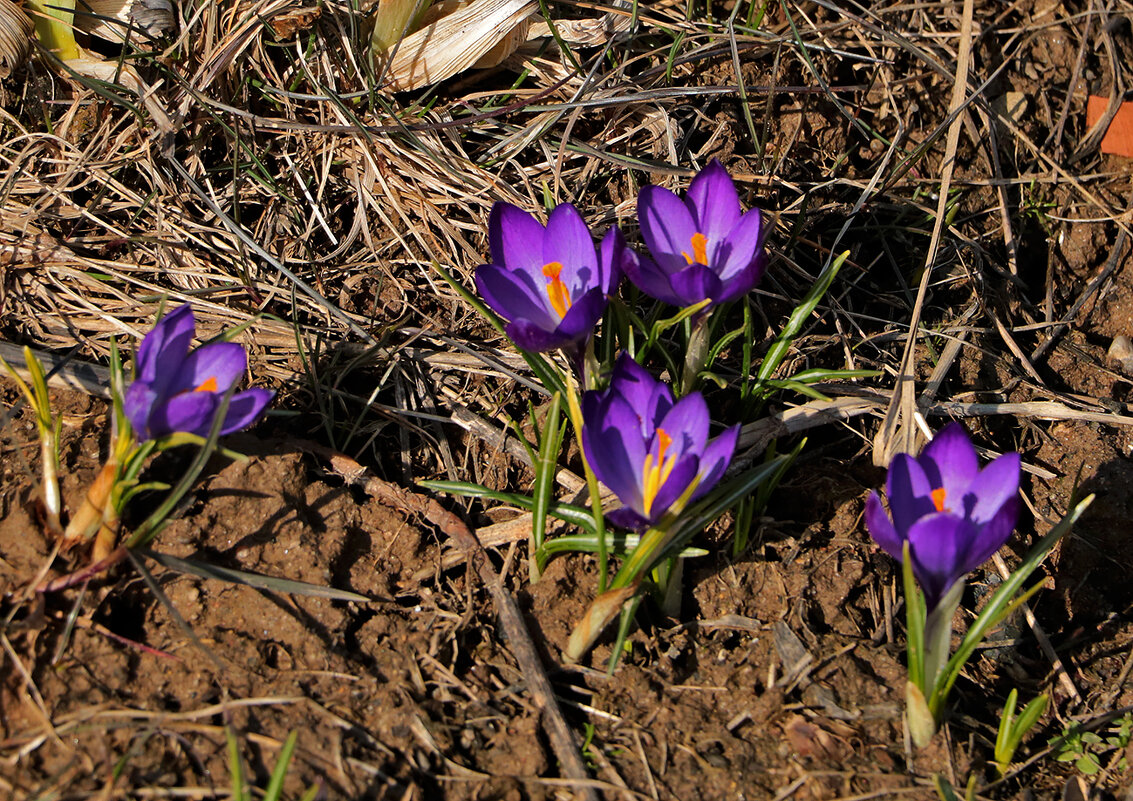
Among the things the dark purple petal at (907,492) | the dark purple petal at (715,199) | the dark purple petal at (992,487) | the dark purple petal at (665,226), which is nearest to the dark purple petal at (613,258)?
the dark purple petal at (665,226)

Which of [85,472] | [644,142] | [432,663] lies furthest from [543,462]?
[644,142]

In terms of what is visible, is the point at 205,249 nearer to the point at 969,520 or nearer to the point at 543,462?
the point at 543,462

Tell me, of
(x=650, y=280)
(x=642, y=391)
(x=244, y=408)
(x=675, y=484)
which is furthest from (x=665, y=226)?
(x=244, y=408)

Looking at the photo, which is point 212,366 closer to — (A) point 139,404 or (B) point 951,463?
(A) point 139,404

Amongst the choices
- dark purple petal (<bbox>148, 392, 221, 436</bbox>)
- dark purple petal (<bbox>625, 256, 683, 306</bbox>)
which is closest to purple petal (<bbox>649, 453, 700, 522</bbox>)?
dark purple petal (<bbox>625, 256, 683, 306</bbox>)

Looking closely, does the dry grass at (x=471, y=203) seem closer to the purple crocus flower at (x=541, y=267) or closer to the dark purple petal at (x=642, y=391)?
the purple crocus flower at (x=541, y=267)

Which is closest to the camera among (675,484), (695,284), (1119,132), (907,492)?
(675,484)

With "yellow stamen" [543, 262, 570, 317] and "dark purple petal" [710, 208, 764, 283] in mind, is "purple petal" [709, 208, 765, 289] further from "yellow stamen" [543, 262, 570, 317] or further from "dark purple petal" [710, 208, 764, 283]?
"yellow stamen" [543, 262, 570, 317]
